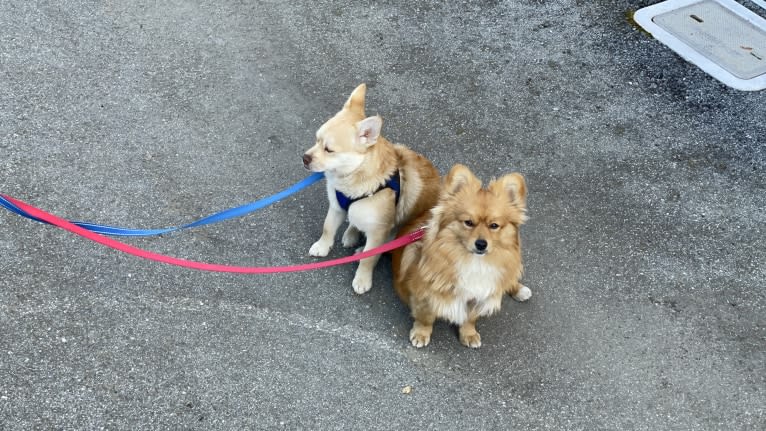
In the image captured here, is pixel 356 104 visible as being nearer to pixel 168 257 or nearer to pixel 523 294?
pixel 168 257

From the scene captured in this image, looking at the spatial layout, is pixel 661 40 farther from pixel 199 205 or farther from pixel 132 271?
pixel 132 271

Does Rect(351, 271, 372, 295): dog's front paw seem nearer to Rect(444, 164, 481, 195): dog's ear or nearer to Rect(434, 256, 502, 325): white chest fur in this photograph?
Rect(434, 256, 502, 325): white chest fur

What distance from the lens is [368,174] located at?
3697 millimetres

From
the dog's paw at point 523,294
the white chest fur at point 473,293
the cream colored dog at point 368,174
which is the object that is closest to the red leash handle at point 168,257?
the cream colored dog at point 368,174

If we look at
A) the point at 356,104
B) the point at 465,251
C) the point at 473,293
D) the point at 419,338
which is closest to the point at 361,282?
the point at 419,338

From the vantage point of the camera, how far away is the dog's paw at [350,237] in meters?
4.37

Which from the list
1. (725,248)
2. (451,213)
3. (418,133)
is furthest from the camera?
(418,133)

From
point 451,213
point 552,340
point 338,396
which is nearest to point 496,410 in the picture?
point 552,340

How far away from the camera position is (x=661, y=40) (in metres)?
6.04

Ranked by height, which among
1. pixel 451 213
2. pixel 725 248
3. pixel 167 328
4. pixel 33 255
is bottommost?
pixel 725 248

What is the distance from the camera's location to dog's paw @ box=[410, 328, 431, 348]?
3863 mm

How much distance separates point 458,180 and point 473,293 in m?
0.65

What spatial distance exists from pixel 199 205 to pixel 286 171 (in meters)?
0.71

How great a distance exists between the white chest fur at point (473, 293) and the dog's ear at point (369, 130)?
885 millimetres
